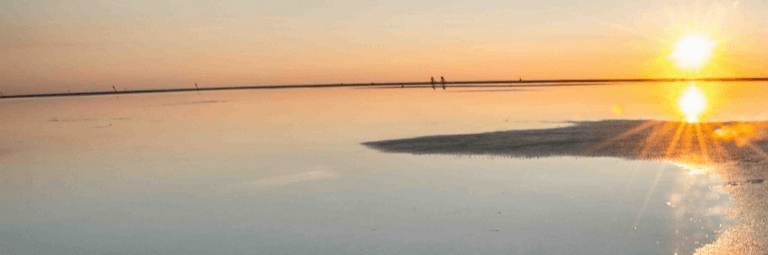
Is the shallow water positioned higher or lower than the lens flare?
lower

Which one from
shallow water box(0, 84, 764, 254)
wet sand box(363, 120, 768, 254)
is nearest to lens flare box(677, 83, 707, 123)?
wet sand box(363, 120, 768, 254)

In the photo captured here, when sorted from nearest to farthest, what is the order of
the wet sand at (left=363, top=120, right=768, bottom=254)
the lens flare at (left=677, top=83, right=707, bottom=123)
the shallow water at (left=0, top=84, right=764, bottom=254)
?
1. the shallow water at (left=0, top=84, right=764, bottom=254)
2. the wet sand at (left=363, top=120, right=768, bottom=254)
3. the lens flare at (left=677, top=83, right=707, bottom=123)

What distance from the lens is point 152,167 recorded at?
15.5 meters

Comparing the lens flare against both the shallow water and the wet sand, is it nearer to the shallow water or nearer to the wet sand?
the wet sand

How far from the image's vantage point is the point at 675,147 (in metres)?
16.5

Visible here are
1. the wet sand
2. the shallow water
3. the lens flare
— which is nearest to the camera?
the shallow water

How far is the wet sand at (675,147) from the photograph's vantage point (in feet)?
26.8

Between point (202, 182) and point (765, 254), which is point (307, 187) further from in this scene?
point (765, 254)

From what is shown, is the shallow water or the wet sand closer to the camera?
the shallow water

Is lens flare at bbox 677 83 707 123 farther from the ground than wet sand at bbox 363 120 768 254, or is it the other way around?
lens flare at bbox 677 83 707 123

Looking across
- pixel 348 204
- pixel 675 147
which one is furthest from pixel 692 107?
pixel 348 204

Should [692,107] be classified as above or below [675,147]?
above

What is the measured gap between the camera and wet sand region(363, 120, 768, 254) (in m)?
8.18

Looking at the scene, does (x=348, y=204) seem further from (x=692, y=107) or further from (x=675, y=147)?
(x=692, y=107)
